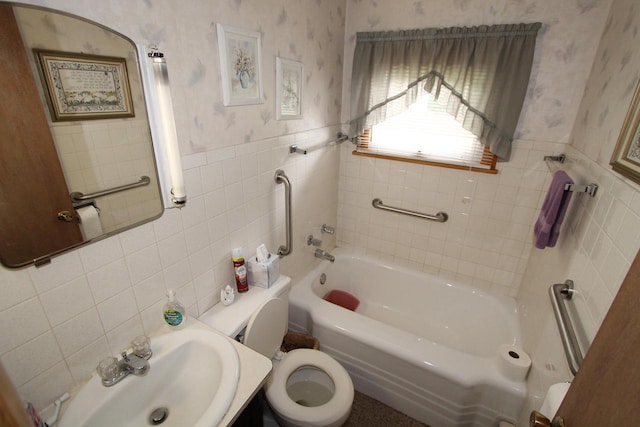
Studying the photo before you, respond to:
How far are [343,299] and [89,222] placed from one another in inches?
74.4

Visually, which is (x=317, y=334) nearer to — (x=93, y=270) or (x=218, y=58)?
(x=93, y=270)

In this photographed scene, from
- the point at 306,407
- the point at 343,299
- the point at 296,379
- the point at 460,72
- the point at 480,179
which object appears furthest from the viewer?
the point at 343,299

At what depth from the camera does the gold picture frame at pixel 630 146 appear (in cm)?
→ 91

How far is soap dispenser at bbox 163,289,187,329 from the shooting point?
1180 mm

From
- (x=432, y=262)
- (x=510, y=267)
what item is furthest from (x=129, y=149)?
(x=510, y=267)

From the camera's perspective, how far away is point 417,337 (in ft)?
5.74

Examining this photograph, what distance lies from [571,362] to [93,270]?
149 centimetres

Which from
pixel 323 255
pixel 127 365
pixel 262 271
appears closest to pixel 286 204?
pixel 262 271

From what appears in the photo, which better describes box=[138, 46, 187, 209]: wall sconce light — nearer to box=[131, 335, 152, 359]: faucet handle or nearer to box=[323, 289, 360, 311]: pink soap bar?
box=[131, 335, 152, 359]: faucet handle

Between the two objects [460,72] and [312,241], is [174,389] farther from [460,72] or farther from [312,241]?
[460,72]

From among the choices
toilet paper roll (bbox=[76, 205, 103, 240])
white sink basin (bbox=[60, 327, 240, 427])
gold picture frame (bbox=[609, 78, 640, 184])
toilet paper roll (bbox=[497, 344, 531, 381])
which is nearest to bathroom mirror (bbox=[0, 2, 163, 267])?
toilet paper roll (bbox=[76, 205, 103, 240])

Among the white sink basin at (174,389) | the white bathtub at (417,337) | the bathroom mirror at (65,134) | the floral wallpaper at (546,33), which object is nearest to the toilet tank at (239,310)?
the white sink basin at (174,389)

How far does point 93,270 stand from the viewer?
960mm

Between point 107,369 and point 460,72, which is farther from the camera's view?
point 460,72
